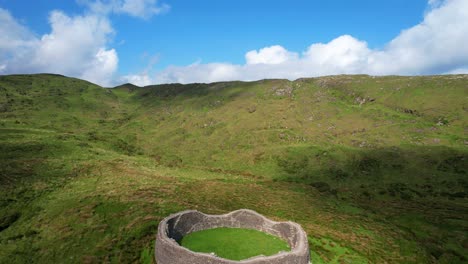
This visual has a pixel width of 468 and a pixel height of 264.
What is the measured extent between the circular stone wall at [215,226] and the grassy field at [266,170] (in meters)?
4.55

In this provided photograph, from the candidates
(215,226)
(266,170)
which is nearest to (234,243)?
(215,226)

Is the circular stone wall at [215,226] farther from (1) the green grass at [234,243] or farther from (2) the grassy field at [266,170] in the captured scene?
(2) the grassy field at [266,170]

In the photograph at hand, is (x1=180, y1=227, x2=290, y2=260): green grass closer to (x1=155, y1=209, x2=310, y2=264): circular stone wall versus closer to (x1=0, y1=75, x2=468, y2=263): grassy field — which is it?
(x1=155, y1=209, x2=310, y2=264): circular stone wall

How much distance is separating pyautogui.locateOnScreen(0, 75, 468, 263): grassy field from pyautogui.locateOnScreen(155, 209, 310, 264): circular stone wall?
4.55 meters

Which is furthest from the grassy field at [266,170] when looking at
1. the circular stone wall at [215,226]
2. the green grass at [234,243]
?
the green grass at [234,243]

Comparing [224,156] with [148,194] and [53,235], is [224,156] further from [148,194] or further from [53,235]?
[53,235]

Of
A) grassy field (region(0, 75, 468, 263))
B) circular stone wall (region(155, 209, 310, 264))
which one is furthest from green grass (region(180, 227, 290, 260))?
grassy field (region(0, 75, 468, 263))

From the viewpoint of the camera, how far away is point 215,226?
4119cm

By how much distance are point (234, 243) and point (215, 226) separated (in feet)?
19.3

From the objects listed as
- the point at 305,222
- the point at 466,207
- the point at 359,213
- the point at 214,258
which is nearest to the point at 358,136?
the point at 466,207

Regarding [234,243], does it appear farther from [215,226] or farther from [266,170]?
[266,170]

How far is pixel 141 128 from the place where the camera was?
157250mm

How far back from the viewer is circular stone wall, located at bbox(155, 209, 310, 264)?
95.0 feet

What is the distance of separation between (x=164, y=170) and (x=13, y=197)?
41154 millimetres
